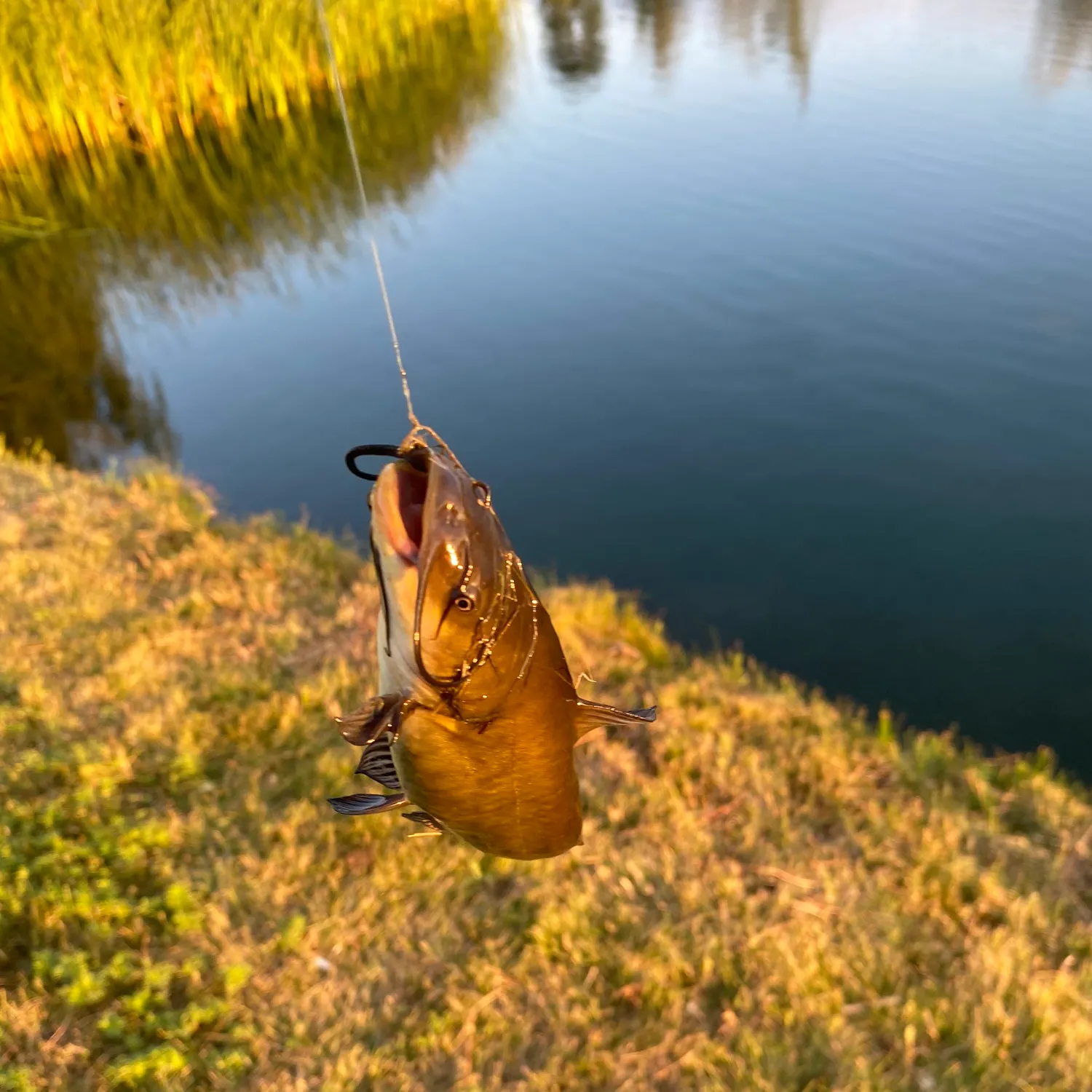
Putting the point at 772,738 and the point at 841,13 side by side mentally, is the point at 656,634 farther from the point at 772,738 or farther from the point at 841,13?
the point at 841,13

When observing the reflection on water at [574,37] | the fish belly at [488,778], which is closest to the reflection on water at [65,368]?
the fish belly at [488,778]

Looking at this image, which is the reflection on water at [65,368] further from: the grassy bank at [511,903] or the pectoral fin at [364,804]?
the pectoral fin at [364,804]

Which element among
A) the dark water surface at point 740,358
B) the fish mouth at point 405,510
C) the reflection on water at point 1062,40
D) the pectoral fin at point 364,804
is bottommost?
the dark water surface at point 740,358

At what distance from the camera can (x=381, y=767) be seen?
64.9 inches

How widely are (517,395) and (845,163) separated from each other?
21.3 feet

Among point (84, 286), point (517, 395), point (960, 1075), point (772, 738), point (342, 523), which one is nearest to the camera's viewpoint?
point (960, 1075)

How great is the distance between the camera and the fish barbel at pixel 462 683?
130 centimetres

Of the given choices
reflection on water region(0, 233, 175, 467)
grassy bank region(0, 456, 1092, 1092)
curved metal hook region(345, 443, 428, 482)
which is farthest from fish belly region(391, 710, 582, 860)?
reflection on water region(0, 233, 175, 467)

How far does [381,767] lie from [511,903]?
6.15 ft

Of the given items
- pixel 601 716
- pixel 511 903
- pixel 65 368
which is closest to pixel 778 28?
pixel 65 368

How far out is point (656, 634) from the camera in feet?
16.8

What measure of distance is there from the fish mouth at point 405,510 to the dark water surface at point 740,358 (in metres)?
4.61

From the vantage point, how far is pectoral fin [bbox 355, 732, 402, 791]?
1630 millimetres

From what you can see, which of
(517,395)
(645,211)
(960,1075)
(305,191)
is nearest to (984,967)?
(960,1075)
